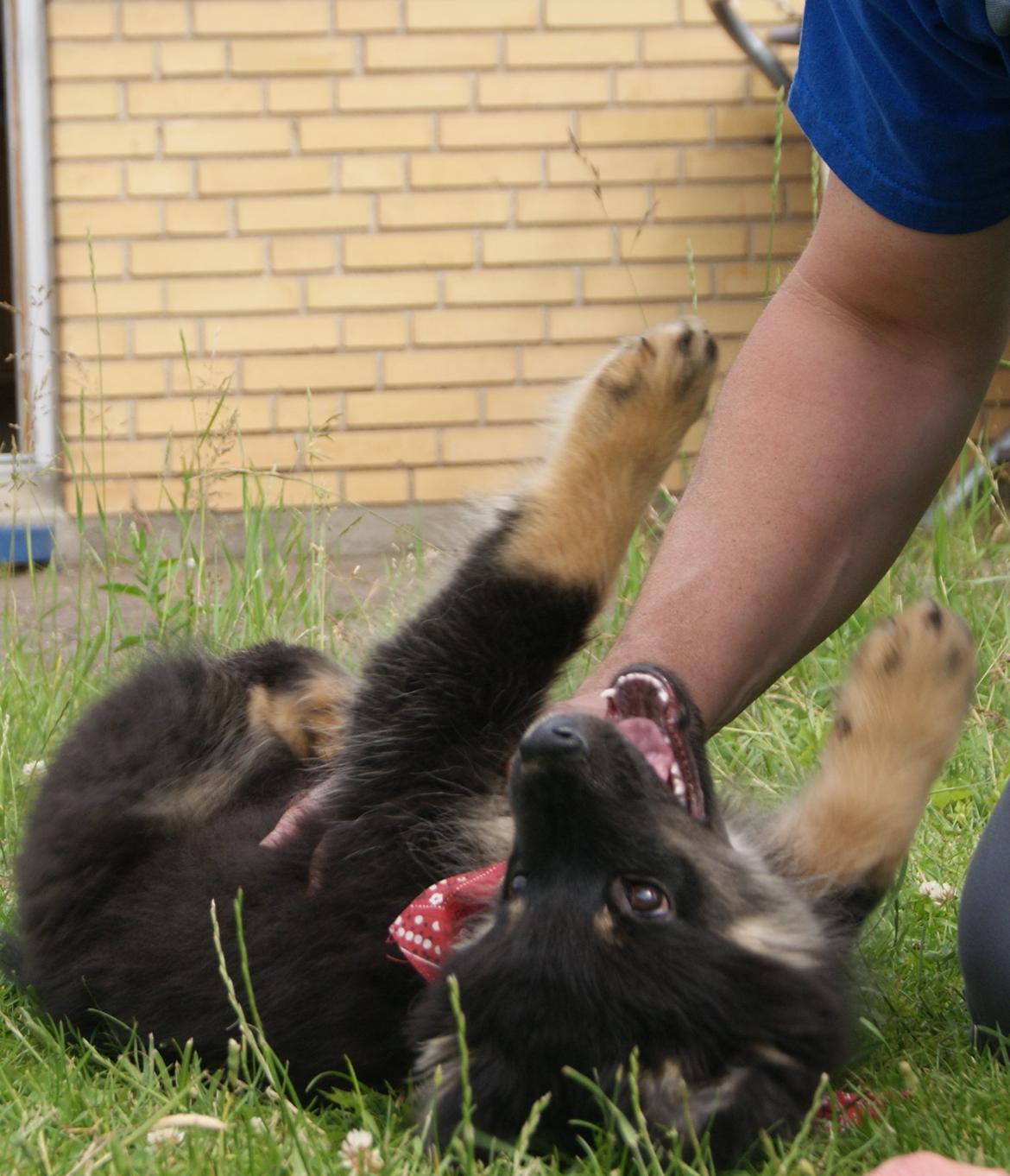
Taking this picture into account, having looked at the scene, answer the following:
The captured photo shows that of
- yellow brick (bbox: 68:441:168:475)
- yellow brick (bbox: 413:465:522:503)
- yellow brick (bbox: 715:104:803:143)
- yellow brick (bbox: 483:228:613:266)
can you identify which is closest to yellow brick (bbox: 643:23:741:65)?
yellow brick (bbox: 715:104:803:143)

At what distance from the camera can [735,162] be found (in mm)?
6184

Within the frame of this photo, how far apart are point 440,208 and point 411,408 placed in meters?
0.82

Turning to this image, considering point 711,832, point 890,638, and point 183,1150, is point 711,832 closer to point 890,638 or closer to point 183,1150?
point 890,638

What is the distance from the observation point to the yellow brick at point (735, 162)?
617 centimetres

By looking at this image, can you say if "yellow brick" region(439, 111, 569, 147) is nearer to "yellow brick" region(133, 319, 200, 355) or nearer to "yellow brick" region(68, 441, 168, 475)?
"yellow brick" region(133, 319, 200, 355)

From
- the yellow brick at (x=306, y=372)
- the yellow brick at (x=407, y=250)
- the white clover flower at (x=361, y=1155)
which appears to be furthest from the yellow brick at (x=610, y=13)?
the white clover flower at (x=361, y=1155)

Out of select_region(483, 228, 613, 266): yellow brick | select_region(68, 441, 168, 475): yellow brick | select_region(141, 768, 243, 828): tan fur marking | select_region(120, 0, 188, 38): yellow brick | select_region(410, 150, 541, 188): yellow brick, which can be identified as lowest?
select_region(68, 441, 168, 475): yellow brick

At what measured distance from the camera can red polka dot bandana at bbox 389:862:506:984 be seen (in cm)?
207

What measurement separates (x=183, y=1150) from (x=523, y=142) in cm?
504

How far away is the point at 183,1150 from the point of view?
183cm

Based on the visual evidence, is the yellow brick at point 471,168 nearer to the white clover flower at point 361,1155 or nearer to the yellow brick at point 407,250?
the yellow brick at point 407,250

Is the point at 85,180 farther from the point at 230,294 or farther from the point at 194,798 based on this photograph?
the point at 194,798

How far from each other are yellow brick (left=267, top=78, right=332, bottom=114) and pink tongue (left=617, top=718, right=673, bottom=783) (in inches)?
176

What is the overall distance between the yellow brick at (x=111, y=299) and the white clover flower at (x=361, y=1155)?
15.8 ft
